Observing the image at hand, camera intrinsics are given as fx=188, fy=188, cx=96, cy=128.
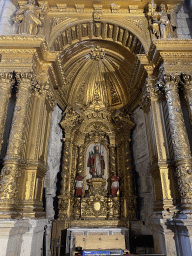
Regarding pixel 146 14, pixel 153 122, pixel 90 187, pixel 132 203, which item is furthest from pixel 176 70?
pixel 90 187

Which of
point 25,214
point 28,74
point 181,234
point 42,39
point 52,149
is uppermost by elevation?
point 42,39

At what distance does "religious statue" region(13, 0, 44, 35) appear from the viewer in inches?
230

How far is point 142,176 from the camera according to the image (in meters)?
6.42

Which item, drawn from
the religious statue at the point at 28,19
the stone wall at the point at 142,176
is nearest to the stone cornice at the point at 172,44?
the stone wall at the point at 142,176

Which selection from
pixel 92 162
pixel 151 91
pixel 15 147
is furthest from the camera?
pixel 92 162

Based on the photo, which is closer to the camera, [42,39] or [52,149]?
[42,39]

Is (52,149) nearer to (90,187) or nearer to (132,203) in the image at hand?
(90,187)

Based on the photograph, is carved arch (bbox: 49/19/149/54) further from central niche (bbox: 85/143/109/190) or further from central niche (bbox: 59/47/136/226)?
central niche (bbox: 85/143/109/190)

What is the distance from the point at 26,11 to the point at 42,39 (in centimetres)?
167

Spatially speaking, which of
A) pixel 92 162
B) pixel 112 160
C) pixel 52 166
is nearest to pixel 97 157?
pixel 92 162

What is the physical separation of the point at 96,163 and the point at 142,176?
6.34ft

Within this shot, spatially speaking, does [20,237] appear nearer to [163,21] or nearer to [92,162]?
[92,162]

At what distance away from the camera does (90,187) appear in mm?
7121

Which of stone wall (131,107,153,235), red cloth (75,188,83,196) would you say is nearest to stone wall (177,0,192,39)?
stone wall (131,107,153,235)
